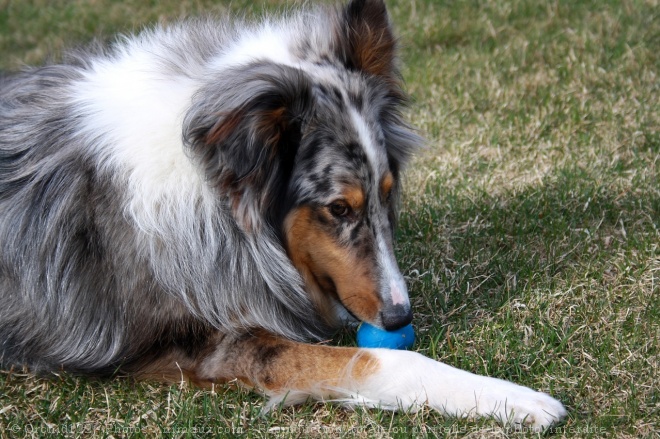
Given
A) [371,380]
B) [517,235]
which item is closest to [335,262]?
[371,380]

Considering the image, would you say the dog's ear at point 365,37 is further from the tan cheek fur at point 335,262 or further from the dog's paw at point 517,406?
the dog's paw at point 517,406

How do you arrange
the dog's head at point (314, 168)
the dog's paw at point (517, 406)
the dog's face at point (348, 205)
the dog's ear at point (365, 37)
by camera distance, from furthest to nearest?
the dog's ear at point (365, 37) → the dog's face at point (348, 205) → the dog's head at point (314, 168) → the dog's paw at point (517, 406)

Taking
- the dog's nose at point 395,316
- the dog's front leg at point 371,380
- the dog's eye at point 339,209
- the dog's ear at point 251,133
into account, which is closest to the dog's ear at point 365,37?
the dog's ear at point 251,133

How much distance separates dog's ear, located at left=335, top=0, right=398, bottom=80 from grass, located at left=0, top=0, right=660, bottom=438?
0.77 m

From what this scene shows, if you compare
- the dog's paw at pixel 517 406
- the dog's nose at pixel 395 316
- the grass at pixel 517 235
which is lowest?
the grass at pixel 517 235

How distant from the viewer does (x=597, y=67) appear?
6512mm

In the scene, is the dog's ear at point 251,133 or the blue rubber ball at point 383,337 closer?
the dog's ear at point 251,133

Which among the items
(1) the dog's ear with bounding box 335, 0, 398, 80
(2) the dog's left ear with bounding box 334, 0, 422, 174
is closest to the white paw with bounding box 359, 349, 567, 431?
(2) the dog's left ear with bounding box 334, 0, 422, 174

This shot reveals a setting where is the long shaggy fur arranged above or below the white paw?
above

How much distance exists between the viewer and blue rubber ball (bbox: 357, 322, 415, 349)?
3443 mm

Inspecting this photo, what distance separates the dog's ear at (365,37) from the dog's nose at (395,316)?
3.38 ft

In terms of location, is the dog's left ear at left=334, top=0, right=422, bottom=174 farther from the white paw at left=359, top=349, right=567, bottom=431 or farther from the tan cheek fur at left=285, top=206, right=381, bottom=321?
the white paw at left=359, top=349, right=567, bottom=431

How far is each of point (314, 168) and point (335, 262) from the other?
15.5 inches

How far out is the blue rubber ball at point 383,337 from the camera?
344 cm
